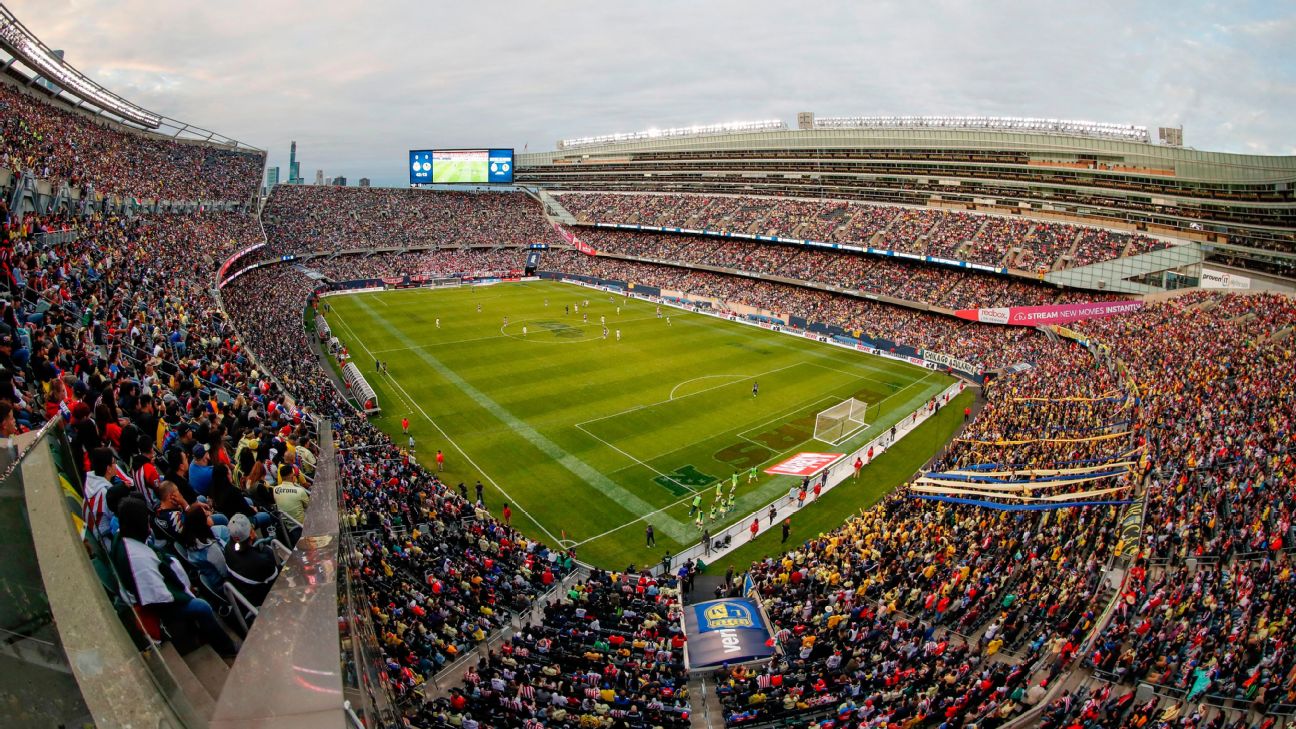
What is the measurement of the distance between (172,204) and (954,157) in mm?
69814

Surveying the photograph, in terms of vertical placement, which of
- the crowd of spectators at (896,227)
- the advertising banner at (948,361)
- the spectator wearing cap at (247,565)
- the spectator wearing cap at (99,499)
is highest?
the crowd of spectators at (896,227)

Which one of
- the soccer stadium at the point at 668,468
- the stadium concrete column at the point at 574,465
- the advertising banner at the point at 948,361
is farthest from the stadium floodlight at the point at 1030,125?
the stadium concrete column at the point at 574,465

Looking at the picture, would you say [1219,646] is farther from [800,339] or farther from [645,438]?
[800,339]

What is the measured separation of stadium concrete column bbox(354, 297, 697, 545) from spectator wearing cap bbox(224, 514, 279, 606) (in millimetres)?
19484

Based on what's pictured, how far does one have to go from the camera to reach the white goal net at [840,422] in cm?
3447

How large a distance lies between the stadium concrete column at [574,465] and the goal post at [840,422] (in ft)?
37.6

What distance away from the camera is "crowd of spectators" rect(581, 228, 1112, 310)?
54.9m

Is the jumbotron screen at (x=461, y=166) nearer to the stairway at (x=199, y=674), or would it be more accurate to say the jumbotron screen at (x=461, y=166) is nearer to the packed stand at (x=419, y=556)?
the packed stand at (x=419, y=556)

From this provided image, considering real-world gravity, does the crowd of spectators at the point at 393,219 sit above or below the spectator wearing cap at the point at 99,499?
above

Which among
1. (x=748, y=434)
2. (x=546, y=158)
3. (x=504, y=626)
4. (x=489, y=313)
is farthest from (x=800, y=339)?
(x=546, y=158)

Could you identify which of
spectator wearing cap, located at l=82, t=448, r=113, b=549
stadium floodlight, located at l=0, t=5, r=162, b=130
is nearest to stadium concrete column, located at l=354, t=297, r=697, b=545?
spectator wearing cap, located at l=82, t=448, r=113, b=549

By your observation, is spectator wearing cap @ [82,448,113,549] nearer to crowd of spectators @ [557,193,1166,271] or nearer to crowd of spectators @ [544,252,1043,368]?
crowd of spectators @ [544,252,1043,368]

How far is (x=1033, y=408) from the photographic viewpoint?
105 ft

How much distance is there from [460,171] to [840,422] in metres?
74.9
